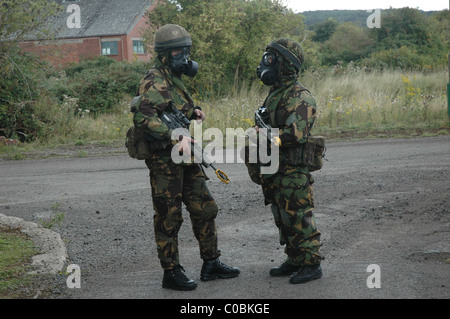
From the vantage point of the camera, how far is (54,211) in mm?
7824

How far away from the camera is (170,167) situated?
455 centimetres

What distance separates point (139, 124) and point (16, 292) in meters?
1.68

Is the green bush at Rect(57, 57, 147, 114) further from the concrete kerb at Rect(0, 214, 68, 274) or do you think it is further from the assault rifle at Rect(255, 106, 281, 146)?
the assault rifle at Rect(255, 106, 281, 146)

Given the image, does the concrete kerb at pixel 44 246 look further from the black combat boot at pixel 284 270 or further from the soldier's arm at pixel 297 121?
the soldier's arm at pixel 297 121

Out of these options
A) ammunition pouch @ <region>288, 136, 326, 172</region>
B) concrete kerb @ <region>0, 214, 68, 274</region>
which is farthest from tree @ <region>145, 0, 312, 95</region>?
ammunition pouch @ <region>288, 136, 326, 172</region>

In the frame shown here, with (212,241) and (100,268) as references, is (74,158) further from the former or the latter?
(212,241)

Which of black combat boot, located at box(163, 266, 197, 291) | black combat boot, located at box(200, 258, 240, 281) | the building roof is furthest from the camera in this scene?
the building roof

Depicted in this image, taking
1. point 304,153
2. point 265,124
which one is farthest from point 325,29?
point 304,153

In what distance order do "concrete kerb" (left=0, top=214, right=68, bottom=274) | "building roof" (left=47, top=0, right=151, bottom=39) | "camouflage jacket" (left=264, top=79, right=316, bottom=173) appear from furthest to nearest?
1. "building roof" (left=47, top=0, right=151, bottom=39)
2. "concrete kerb" (left=0, top=214, right=68, bottom=274)
3. "camouflage jacket" (left=264, top=79, right=316, bottom=173)

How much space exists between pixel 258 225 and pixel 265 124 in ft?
7.83

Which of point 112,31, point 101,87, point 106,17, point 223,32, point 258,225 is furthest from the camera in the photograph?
point 106,17

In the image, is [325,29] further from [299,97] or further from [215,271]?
[215,271]

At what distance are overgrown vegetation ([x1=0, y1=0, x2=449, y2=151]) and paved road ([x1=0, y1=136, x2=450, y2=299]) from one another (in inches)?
151

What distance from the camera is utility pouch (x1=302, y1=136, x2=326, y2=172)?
460 centimetres
